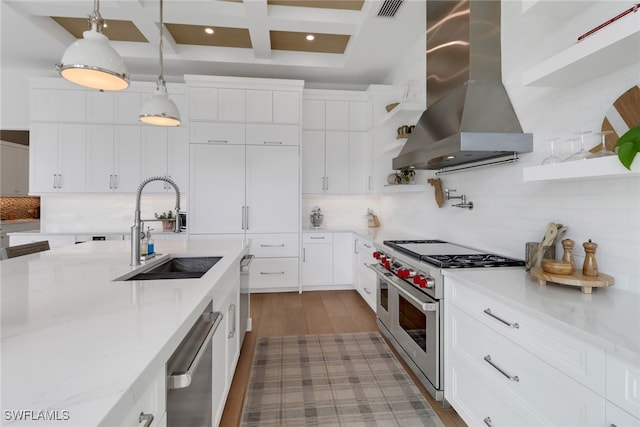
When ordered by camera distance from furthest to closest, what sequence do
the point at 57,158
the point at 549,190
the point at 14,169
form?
the point at 14,169, the point at 57,158, the point at 549,190

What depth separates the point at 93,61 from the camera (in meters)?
1.46

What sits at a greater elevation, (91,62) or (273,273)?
(91,62)

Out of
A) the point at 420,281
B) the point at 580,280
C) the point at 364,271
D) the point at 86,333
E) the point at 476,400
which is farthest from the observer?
the point at 364,271

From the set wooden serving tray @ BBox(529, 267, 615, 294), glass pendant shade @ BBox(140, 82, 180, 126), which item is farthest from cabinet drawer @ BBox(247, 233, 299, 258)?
wooden serving tray @ BBox(529, 267, 615, 294)

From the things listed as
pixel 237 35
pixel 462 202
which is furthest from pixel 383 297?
pixel 237 35

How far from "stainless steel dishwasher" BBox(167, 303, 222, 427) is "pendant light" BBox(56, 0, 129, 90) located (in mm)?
1248

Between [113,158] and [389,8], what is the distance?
13.1ft

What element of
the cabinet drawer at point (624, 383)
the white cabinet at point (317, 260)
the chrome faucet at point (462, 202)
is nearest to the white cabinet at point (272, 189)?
the white cabinet at point (317, 260)

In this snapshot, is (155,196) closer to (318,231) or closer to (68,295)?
(318,231)

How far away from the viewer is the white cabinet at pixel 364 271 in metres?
3.61

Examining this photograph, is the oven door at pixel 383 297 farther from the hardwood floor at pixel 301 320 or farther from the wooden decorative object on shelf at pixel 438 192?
the wooden decorative object on shelf at pixel 438 192

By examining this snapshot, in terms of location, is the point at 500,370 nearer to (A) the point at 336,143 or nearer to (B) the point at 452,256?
(B) the point at 452,256

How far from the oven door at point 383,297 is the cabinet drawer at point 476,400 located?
861 mm

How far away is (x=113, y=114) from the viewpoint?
4.32 metres
